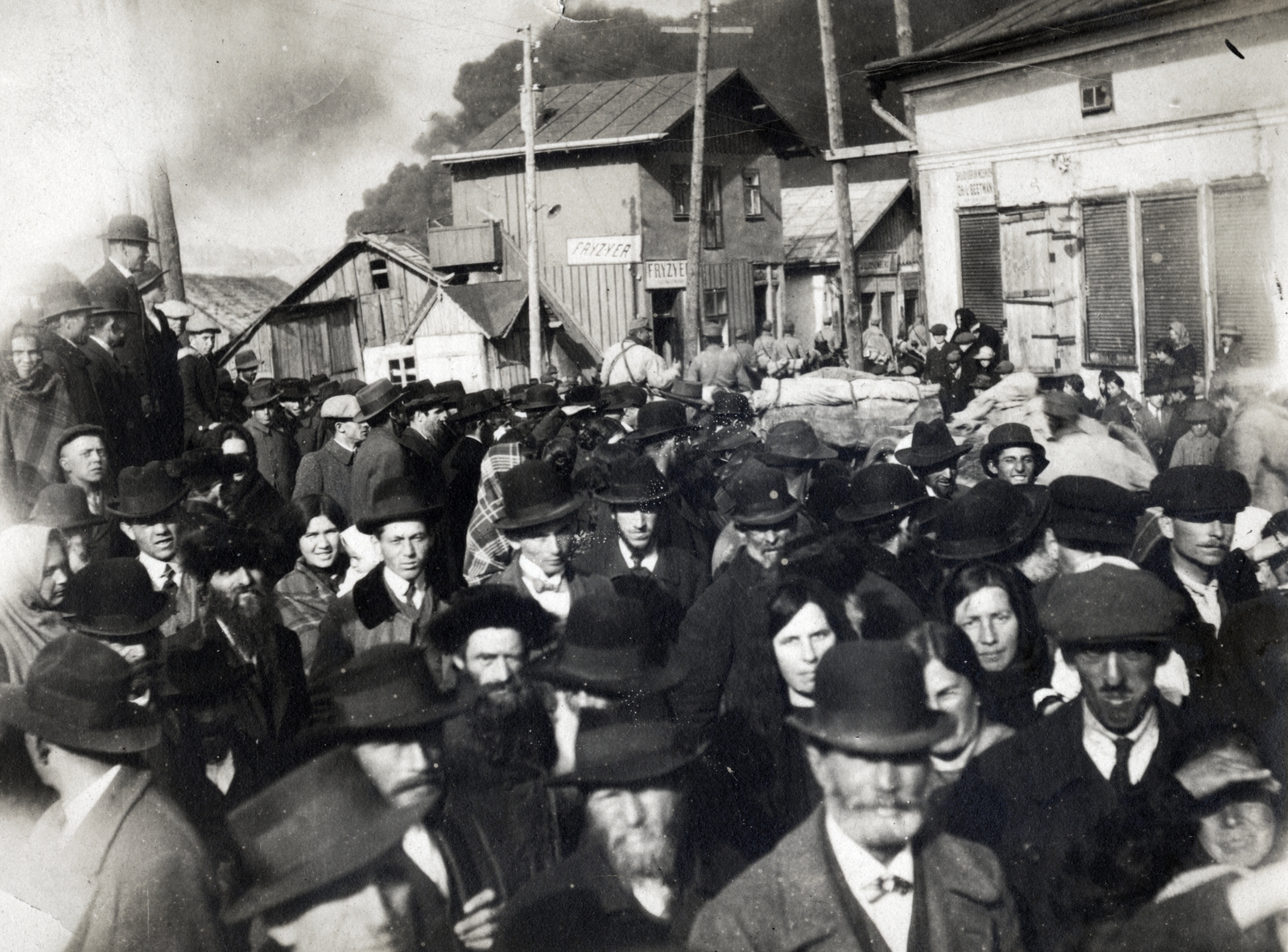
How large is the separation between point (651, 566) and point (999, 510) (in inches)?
54.3

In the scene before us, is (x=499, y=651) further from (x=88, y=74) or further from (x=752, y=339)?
(x=752, y=339)

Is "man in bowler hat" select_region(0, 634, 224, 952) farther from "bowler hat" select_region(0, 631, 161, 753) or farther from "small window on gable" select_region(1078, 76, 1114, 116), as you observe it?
"small window on gable" select_region(1078, 76, 1114, 116)

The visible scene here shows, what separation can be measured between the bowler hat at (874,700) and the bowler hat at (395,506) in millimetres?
1820

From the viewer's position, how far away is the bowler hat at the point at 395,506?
434cm

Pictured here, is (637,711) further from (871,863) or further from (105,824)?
(105,824)

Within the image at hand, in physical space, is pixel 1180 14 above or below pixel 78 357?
above

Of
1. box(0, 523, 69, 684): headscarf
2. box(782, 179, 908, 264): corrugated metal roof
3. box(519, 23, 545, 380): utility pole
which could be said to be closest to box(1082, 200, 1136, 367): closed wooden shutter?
box(782, 179, 908, 264): corrugated metal roof

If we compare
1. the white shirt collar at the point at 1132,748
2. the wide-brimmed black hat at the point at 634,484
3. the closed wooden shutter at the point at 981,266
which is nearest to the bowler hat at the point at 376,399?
the wide-brimmed black hat at the point at 634,484

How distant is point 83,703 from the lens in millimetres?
3244

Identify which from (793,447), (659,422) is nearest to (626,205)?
(659,422)

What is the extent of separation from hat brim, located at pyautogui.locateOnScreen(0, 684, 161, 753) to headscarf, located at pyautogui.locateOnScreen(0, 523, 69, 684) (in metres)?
0.59

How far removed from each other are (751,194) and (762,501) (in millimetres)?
2685

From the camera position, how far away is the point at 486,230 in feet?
22.9

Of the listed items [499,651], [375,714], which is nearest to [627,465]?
[499,651]
